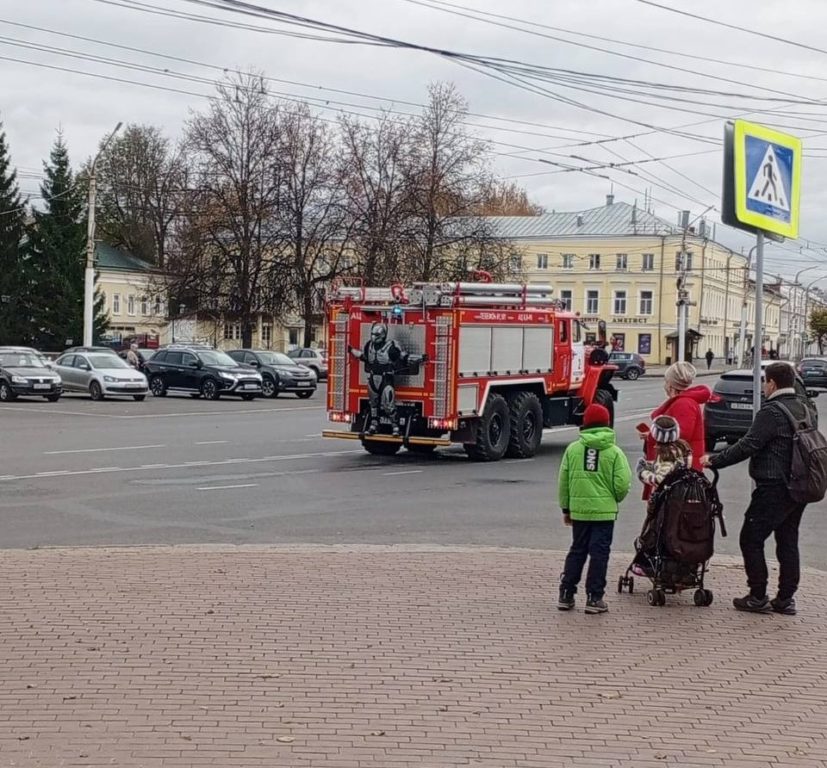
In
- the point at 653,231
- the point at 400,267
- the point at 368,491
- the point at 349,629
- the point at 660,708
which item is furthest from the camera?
the point at 653,231

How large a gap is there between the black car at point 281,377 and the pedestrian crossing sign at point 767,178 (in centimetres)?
3332

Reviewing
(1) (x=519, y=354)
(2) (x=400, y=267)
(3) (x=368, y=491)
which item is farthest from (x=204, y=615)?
(2) (x=400, y=267)

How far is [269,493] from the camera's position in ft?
49.3

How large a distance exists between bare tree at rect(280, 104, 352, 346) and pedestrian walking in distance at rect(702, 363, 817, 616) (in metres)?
52.1

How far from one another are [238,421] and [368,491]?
44.4ft

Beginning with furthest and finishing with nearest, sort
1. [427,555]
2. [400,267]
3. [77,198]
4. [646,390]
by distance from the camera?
[77,198]
[400,267]
[646,390]
[427,555]

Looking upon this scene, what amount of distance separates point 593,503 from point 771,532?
1211mm

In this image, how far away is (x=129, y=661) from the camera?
6.57 m

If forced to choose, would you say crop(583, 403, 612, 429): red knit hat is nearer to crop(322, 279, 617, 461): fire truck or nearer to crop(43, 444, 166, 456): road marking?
crop(322, 279, 617, 461): fire truck

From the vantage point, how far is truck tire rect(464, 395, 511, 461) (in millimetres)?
20156

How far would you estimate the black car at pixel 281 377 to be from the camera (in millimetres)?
42469

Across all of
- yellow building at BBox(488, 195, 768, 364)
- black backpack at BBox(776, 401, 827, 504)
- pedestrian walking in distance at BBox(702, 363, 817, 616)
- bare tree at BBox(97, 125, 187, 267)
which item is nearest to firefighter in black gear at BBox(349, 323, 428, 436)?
pedestrian walking in distance at BBox(702, 363, 817, 616)

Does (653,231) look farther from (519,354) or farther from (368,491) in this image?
(368,491)

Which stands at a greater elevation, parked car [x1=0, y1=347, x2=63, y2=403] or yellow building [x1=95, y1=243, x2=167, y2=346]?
yellow building [x1=95, y1=243, x2=167, y2=346]
